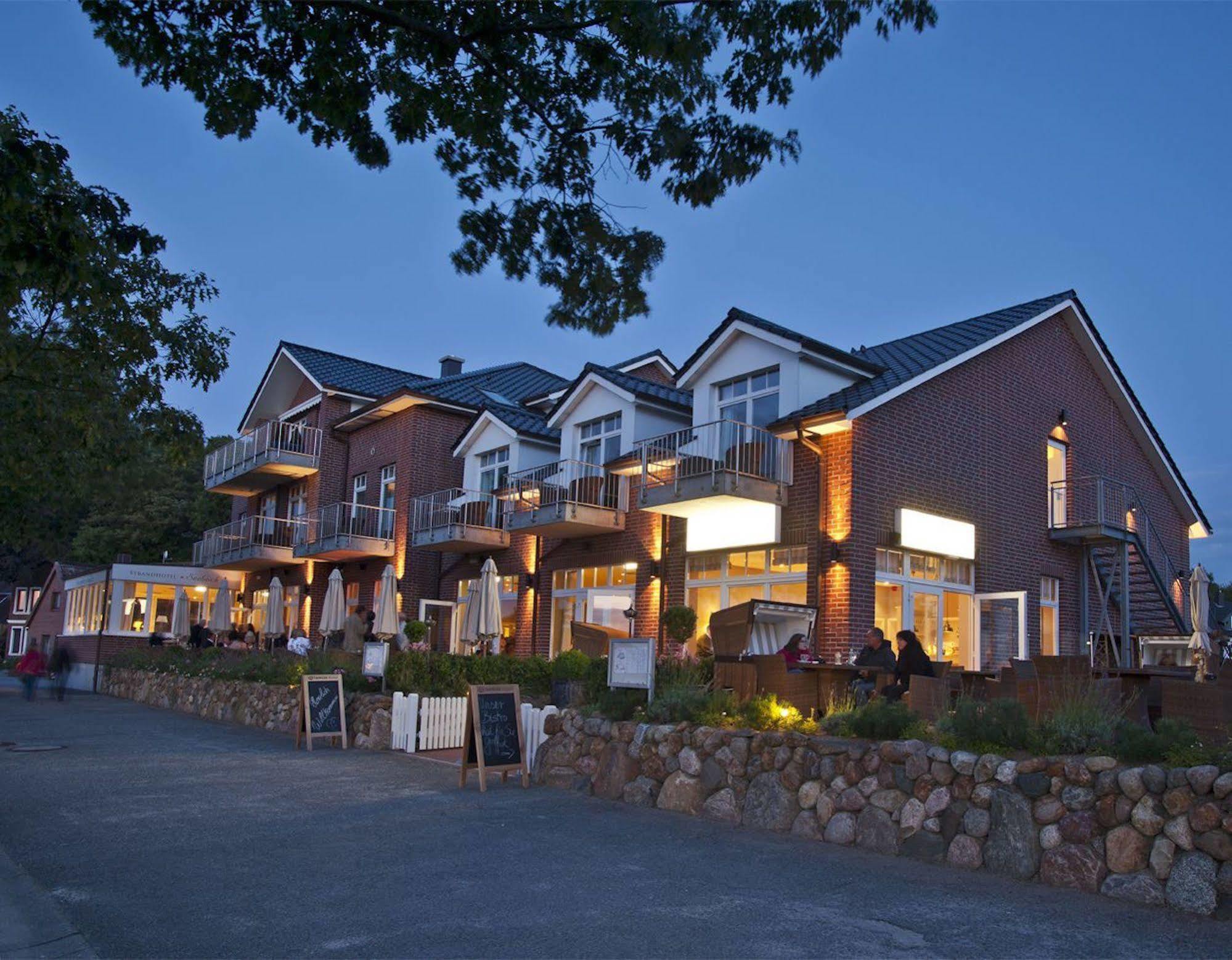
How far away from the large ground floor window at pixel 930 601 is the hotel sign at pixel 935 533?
0.71 ft

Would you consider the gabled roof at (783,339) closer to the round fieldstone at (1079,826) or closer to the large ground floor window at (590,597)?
the large ground floor window at (590,597)

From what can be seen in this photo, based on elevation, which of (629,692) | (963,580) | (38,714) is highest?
(963,580)

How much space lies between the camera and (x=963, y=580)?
1834 centimetres

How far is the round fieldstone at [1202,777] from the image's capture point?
20.4ft

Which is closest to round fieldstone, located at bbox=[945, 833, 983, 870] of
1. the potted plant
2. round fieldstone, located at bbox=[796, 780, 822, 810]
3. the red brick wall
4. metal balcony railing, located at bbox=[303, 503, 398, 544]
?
round fieldstone, located at bbox=[796, 780, 822, 810]

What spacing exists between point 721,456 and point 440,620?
10.6m

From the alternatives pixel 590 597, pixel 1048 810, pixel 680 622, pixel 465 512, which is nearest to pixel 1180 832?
pixel 1048 810

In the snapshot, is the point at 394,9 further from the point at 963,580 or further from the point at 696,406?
the point at 963,580

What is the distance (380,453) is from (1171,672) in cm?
2096

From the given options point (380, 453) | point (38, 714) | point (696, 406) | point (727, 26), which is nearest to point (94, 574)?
point (380, 453)

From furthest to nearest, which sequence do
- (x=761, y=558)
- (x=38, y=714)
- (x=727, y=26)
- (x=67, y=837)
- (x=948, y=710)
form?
(x=38, y=714) → (x=761, y=558) → (x=948, y=710) → (x=67, y=837) → (x=727, y=26)

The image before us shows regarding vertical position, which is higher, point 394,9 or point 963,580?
point 394,9

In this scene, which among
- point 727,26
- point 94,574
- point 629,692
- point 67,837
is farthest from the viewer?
point 94,574

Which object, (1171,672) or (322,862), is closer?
(322,862)
